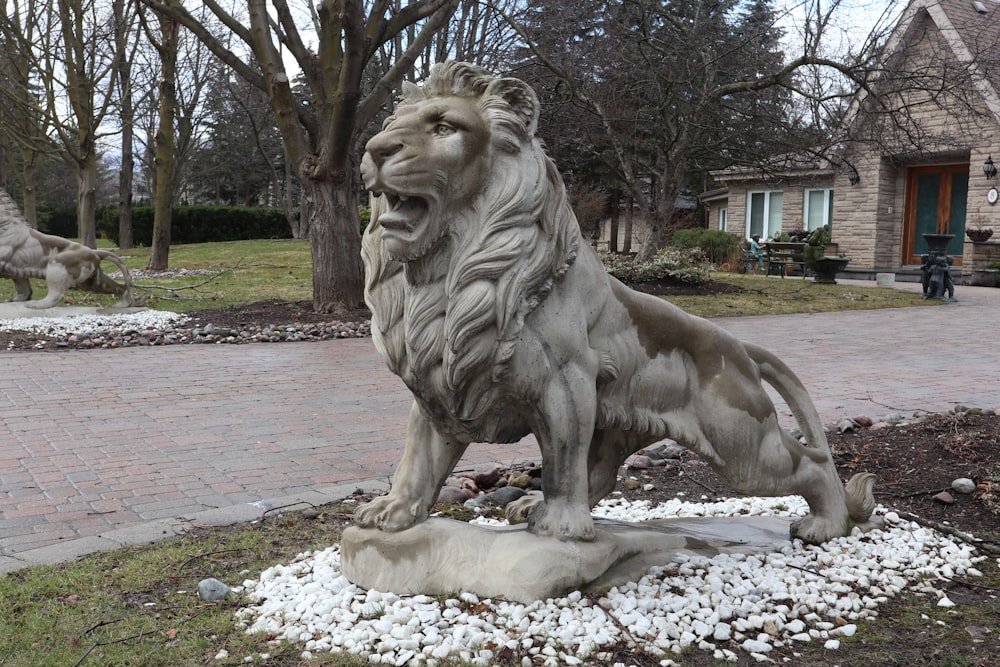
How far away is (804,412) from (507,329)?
1.71m

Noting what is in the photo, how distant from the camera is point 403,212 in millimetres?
2645

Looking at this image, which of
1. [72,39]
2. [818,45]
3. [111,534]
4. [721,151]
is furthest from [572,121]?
[111,534]

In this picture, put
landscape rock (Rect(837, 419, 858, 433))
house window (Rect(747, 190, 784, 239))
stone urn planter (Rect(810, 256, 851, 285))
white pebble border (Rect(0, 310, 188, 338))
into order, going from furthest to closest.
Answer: house window (Rect(747, 190, 784, 239)) → stone urn planter (Rect(810, 256, 851, 285)) → white pebble border (Rect(0, 310, 188, 338)) → landscape rock (Rect(837, 419, 858, 433))

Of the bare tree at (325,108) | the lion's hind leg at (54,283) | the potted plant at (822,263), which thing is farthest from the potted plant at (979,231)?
the lion's hind leg at (54,283)

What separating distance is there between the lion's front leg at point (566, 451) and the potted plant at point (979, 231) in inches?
894

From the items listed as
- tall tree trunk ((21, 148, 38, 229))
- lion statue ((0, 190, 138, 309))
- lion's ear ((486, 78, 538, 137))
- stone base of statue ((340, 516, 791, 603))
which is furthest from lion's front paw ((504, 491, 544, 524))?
tall tree trunk ((21, 148, 38, 229))

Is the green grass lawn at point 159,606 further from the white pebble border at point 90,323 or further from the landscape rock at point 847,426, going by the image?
the white pebble border at point 90,323

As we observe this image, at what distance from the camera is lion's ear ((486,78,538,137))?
2684mm

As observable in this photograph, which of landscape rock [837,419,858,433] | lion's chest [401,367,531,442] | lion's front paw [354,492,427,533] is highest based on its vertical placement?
lion's chest [401,367,531,442]

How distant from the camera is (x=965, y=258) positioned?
2342 centimetres

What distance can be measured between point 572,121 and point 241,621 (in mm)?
16470

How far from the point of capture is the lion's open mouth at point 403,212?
8.62 feet

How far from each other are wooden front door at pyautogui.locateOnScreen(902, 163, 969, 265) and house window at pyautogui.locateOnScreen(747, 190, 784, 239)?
4.27 m

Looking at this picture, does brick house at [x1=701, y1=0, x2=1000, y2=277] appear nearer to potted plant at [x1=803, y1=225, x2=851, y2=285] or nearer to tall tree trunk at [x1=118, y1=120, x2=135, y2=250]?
potted plant at [x1=803, y1=225, x2=851, y2=285]
